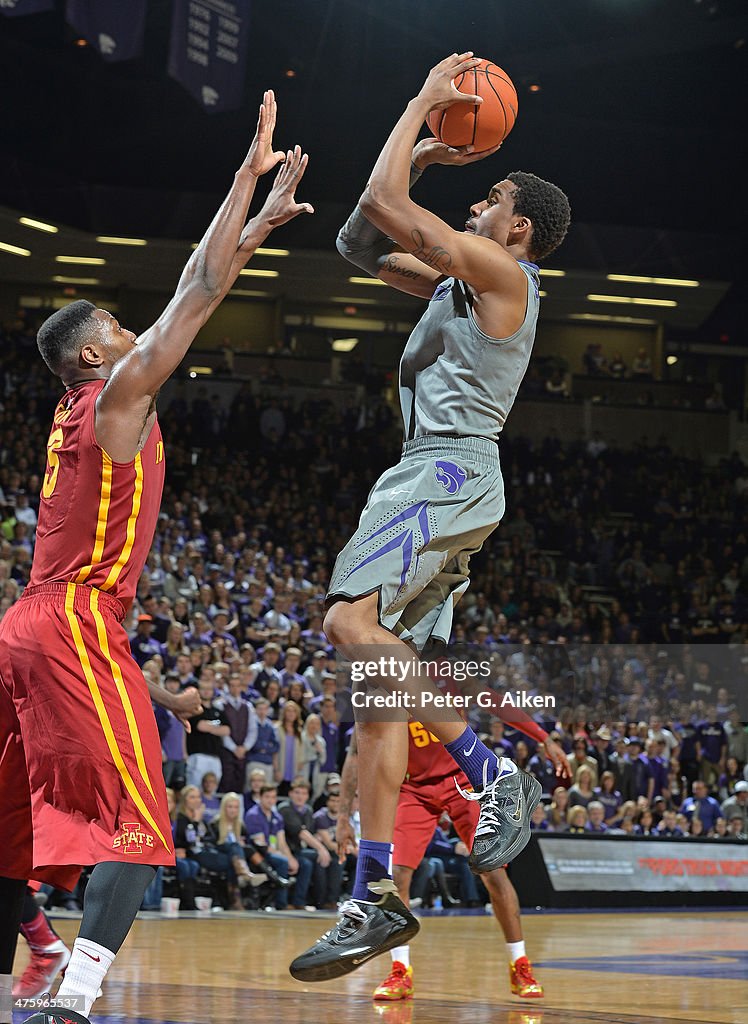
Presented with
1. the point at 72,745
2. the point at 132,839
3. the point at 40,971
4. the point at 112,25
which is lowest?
the point at 40,971

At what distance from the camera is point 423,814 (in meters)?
7.66

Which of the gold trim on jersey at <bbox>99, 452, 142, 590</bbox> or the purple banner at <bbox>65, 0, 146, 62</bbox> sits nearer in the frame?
the gold trim on jersey at <bbox>99, 452, 142, 590</bbox>

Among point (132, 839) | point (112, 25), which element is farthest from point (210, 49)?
point (132, 839)

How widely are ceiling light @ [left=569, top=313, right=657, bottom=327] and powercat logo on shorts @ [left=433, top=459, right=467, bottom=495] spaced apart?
26970 mm

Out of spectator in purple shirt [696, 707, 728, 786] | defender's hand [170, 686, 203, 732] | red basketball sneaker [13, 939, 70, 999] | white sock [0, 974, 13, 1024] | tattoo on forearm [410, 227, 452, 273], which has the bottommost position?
spectator in purple shirt [696, 707, 728, 786]

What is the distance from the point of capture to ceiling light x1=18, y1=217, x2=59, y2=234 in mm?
25369

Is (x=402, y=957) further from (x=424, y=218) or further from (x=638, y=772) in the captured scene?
(x=638, y=772)

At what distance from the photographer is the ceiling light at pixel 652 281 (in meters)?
28.5

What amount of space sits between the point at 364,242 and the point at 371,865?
228 centimetres

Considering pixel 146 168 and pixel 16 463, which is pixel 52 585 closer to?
pixel 16 463

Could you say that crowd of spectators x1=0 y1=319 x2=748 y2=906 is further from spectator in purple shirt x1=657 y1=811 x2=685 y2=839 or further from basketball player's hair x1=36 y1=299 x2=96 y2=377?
basketball player's hair x1=36 y1=299 x2=96 y2=377

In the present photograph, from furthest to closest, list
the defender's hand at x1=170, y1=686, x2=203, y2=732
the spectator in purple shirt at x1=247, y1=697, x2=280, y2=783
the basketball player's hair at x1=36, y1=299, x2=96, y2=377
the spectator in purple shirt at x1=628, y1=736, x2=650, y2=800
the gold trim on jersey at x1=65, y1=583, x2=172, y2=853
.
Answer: the spectator in purple shirt at x1=628, y1=736, x2=650, y2=800 → the spectator in purple shirt at x1=247, y1=697, x2=280, y2=783 → the defender's hand at x1=170, y1=686, x2=203, y2=732 → the basketball player's hair at x1=36, y1=299, x2=96, y2=377 → the gold trim on jersey at x1=65, y1=583, x2=172, y2=853

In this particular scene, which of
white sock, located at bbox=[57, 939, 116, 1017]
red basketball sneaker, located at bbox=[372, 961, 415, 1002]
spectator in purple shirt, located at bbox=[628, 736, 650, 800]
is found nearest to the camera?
white sock, located at bbox=[57, 939, 116, 1017]

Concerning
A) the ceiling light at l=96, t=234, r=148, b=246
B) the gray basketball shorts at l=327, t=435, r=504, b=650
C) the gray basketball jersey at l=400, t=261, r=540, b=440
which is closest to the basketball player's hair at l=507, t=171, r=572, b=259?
the gray basketball jersey at l=400, t=261, r=540, b=440
